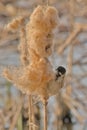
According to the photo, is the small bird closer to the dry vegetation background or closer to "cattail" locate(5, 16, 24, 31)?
"cattail" locate(5, 16, 24, 31)

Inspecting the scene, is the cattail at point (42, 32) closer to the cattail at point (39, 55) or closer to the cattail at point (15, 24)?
the cattail at point (39, 55)

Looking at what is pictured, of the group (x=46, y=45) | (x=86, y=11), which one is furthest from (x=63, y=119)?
(x=46, y=45)

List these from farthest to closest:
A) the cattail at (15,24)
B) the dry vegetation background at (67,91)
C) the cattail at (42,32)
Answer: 1. the dry vegetation background at (67,91)
2. the cattail at (15,24)
3. the cattail at (42,32)

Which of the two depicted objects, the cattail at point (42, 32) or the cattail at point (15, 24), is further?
the cattail at point (15, 24)

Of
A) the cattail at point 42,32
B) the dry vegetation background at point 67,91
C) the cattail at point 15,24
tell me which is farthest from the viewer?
the dry vegetation background at point 67,91

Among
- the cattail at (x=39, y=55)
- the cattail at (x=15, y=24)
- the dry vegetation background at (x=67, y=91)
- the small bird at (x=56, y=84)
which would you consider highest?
the dry vegetation background at (x=67, y=91)

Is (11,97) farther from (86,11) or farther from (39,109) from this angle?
(86,11)

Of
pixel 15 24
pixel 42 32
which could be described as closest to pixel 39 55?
pixel 42 32

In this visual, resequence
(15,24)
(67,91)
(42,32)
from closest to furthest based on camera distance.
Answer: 1. (42,32)
2. (15,24)
3. (67,91)

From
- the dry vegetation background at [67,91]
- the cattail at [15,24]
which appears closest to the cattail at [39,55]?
the cattail at [15,24]

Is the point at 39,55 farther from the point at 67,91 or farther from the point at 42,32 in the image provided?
the point at 67,91

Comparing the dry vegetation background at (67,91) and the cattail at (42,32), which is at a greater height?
the dry vegetation background at (67,91)

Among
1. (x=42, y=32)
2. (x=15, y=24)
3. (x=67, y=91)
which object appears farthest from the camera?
(x=67, y=91)
